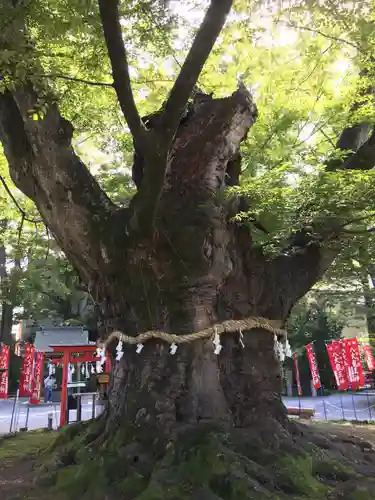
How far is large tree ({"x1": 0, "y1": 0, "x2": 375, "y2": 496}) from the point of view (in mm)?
4277

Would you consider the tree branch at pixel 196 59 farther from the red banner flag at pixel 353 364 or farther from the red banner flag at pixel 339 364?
the red banner flag at pixel 339 364

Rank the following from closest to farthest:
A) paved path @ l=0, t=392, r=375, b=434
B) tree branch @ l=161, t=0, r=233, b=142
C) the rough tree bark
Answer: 1. tree branch @ l=161, t=0, r=233, b=142
2. the rough tree bark
3. paved path @ l=0, t=392, r=375, b=434

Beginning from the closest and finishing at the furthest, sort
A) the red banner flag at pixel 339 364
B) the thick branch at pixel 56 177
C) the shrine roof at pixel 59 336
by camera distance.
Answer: the thick branch at pixel 56 177 → the red banner flag at pixel 339 364 → the shrine roof at pixel 59 336

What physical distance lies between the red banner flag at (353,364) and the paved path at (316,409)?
1.97 m

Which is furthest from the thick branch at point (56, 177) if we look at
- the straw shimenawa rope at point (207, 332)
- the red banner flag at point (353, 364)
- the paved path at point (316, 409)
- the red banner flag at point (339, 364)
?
the paved path at point (316, 409)

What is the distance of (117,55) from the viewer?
2.78 meters

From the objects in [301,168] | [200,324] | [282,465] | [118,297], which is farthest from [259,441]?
[301,168]

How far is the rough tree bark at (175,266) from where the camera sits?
4332mm

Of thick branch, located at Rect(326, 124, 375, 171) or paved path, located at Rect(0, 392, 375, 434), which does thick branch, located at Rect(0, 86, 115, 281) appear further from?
paved path, located at Rect(0, 392, 375, 434)

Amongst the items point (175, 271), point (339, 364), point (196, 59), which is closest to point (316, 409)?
point (339, 364)

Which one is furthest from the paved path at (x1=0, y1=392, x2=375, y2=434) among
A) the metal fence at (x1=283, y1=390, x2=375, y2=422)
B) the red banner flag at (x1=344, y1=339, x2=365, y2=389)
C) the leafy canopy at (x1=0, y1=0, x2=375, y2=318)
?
the leafy canopy at (x1=0, y1=0, x2=375, y2=318)

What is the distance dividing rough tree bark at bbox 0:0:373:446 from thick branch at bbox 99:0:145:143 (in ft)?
2.85

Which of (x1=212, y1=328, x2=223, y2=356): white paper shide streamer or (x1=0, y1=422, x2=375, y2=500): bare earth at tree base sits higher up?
(x1=212, y1=328, x2=223, y2=356): white paper shide streamer

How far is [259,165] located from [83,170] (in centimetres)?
317
